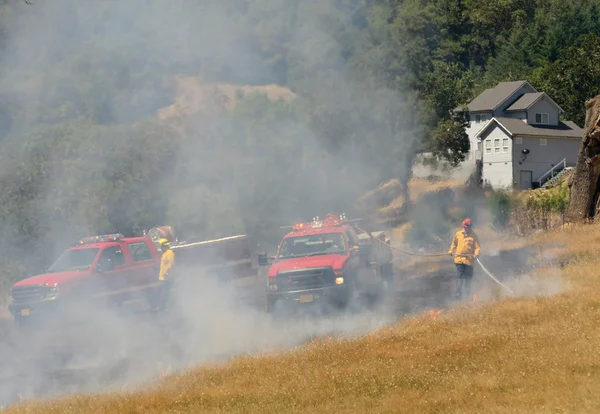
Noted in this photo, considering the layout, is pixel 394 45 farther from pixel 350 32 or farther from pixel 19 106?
pixel 19 106

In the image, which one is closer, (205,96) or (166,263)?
(166,263)

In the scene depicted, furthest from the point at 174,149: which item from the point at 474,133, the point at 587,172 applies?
the point at 474,133

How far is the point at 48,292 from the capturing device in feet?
58.9

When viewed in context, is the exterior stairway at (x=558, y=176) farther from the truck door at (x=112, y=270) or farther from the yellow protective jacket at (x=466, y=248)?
the truck door at (x=112, y=270)

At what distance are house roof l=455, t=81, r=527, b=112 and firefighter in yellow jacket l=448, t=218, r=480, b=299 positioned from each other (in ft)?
146

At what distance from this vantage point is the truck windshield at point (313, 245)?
59.7 feet

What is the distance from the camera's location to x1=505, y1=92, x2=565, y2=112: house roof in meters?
58.6

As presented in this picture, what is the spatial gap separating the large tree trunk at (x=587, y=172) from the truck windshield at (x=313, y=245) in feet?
37.8

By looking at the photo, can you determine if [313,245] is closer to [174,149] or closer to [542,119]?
[174,149]

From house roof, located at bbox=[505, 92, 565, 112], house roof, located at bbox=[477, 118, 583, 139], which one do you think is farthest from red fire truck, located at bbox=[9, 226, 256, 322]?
house roof, located at bbox=[505, 92, 565, 112]

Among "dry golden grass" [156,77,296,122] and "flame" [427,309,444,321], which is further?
"dry golden grass" [156,77,296,122]

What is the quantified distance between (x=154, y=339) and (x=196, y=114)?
13527 mm

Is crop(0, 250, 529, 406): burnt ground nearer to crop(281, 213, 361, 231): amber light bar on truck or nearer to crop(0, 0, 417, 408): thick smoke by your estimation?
crop(0, 0, 417, 408): thick smoke

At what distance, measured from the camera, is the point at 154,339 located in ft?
52.4
